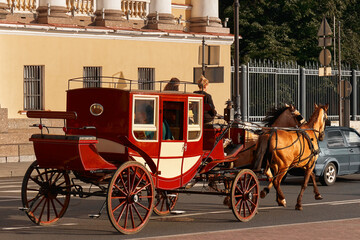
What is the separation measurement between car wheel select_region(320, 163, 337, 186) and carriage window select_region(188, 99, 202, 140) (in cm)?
754

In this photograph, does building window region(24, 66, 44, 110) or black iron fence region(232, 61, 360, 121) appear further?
black iron fence region(232, 61, 360, 121)

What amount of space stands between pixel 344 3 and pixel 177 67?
17.1 metres

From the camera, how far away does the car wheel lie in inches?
854

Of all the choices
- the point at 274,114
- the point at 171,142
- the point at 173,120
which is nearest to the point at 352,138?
the point at 274,114

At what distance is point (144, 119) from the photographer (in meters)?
13.9

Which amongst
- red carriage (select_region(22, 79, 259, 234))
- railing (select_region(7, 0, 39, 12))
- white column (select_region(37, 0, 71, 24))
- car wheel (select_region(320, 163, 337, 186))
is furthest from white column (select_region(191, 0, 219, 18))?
red carriage (select_region(22, 79, 259, 234))

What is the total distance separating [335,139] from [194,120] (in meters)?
8.62

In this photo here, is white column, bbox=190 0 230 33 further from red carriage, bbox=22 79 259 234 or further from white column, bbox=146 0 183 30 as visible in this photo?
red carriage, bbox=22 79 259 234

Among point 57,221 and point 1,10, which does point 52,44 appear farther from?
point 57,221

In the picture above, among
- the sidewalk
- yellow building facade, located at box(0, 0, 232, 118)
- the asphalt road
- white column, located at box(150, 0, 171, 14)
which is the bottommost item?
the asphalt road

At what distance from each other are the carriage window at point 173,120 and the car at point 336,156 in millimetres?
7227

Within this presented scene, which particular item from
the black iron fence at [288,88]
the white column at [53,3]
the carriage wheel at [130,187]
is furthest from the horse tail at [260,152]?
the black iron fence at [288,88]

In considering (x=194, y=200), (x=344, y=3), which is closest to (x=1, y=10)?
(x=194, y=200)

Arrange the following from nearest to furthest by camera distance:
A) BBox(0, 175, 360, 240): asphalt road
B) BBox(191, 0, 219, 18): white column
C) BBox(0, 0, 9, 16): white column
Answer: BBox(0, 175, 360, 240): asphalt road < BBox(0, 0, 9, 16): white column < BBox(191, 0, 219, 18): white column
